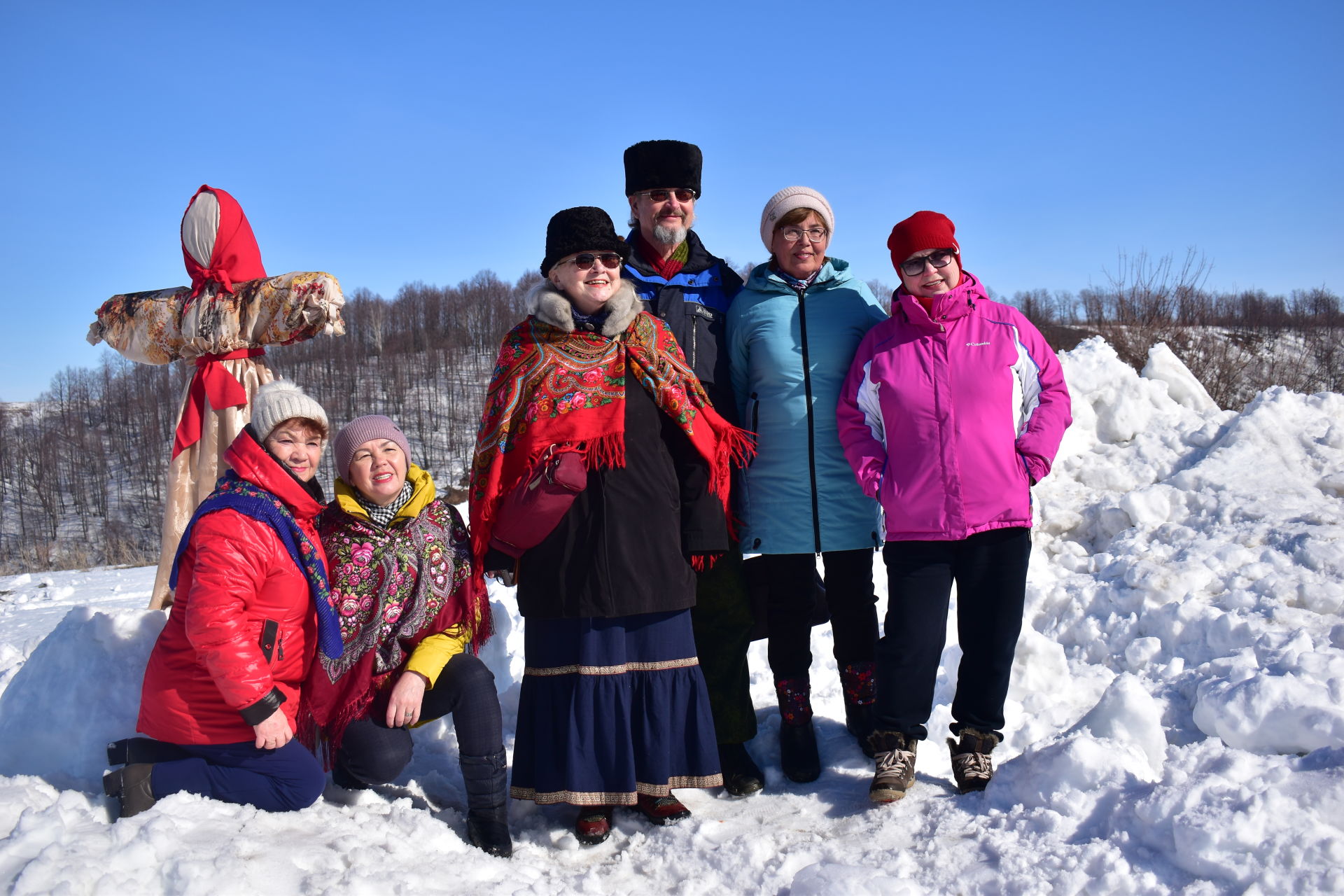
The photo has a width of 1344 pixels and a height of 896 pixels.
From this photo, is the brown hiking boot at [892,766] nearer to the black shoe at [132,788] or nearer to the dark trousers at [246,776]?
the dark trousers at [246,776]

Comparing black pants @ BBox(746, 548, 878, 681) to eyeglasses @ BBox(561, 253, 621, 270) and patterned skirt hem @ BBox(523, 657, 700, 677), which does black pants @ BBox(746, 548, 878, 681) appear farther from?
eyeglasses @ BBox(561, 253, 621, 270)

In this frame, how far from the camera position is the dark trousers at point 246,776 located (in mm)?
2367

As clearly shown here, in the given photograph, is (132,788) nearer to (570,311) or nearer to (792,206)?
(570,311)

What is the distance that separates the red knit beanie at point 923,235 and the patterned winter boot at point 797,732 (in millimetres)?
1526

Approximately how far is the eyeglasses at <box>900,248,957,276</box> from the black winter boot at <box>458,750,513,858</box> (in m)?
2.01

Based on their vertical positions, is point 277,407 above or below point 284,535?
above

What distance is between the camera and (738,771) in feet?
9.75

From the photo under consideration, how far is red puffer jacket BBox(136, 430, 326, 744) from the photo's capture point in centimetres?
231

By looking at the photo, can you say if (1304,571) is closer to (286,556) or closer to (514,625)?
(514,625)

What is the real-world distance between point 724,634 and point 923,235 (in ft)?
5.01

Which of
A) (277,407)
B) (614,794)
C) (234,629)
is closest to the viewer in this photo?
(234,629)

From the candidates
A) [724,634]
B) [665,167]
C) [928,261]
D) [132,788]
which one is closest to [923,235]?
[928,261]

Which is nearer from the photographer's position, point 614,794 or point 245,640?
point 245,640

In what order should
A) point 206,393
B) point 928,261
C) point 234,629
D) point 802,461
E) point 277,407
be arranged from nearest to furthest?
point 234,629 → point 277,407 → point 928,261 → point 802,461 → point 206,393
